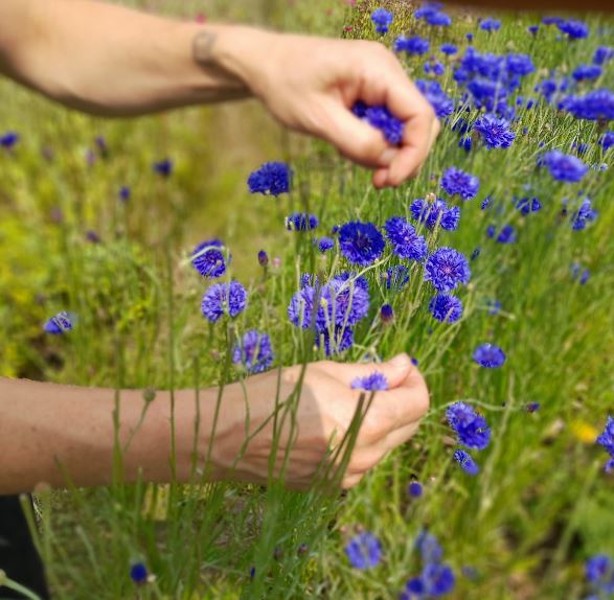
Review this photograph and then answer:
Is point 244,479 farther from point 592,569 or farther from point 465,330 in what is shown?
point 465,330

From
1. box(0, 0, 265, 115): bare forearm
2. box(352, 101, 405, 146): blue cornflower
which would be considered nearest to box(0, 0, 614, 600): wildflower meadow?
box(352, 101, 405, 146): blue cornflower

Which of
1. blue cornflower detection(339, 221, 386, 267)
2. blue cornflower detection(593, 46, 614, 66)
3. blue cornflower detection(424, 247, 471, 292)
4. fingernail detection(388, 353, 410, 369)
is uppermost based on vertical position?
blue cornflower detection(593, 46, 614, 66)

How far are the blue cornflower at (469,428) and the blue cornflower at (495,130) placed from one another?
15.1 inches

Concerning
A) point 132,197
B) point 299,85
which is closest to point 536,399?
point 299,85

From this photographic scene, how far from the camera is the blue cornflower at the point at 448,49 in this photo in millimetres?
1140

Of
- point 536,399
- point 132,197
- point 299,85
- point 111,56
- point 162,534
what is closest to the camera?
point 299,85

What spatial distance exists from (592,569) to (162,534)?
813mm

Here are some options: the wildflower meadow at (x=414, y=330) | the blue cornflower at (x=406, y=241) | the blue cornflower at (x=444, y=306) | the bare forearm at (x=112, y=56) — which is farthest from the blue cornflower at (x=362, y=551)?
the bare forearm at (x=112, y=56)

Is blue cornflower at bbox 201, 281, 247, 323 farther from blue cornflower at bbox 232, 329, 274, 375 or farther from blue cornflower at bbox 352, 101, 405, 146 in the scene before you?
blue cornflower at bbox 352, 101, 405, 146

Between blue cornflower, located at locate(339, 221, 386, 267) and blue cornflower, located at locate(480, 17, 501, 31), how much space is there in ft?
1.38

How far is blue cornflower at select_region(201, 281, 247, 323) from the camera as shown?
98 cm

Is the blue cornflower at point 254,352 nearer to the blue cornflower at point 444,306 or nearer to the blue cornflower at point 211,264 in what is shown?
the blue cornflower at point 211,264

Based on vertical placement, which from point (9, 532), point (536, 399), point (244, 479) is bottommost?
point (9, 532)

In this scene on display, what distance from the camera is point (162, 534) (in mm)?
1442
